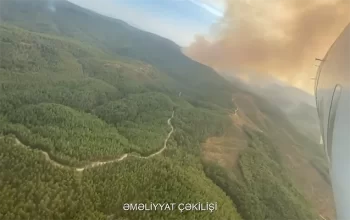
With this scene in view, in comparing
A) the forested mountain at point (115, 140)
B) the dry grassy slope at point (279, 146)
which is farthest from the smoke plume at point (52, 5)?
the dry grassy slope at point (279, 146)

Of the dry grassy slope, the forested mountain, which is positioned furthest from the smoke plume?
the dry grassy slope

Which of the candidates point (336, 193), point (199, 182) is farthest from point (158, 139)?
point (336, 193)

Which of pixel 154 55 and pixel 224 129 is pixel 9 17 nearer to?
pixel 154 55

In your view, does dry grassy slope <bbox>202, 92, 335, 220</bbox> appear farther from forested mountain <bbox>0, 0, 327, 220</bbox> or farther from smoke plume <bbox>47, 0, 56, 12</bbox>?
smoke plume <bbox>47, 0, 56, 12</bbox>

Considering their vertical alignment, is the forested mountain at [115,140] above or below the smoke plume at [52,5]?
above

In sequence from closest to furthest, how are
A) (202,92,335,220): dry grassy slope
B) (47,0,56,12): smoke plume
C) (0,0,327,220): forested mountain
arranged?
(0,0,327,220): forested mountain → (202,92,335,220): dry grassy slope → (47,0,56,12): smoke plume

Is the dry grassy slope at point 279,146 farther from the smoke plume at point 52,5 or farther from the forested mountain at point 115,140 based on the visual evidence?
the smoke plume at point 52,5
